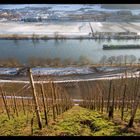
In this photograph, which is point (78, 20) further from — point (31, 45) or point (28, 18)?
point (31, 45)

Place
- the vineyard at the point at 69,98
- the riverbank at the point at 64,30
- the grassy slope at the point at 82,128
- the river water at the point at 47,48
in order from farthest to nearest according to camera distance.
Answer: the vineyard at the point at 69,98 < the river water at the point at 47,48 < the riverbank at the point at 64,30 < the grassy slope at the point at 82,128

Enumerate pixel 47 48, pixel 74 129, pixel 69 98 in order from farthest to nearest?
1. pixel 69 98
2. pixel 47 48
3. pixel 74 129

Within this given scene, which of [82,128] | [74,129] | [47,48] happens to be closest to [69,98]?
[47,48]

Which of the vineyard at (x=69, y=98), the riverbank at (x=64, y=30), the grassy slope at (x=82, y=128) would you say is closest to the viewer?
the grassy slope at (x=82, y=128)

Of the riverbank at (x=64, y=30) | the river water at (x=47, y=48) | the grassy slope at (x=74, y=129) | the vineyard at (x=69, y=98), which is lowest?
the vineyard at (x=69, y=98)

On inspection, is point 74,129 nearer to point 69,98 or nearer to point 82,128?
point 82,128

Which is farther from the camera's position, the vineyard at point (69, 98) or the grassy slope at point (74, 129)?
the vineyard at point (69, 98)

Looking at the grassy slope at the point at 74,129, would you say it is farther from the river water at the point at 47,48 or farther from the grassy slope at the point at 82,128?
the river water at the point at 47,48

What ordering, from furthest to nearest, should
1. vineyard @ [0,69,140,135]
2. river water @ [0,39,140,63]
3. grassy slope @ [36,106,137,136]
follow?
vineyard @ [0,69,140,135] < river water @ [0,39,140,63] < grassy slope @ [36,106,137,136]

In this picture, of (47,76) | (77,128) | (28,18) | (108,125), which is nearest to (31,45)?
(28,18)

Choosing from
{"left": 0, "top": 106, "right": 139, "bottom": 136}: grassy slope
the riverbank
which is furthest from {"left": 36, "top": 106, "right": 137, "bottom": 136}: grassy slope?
the riverbank

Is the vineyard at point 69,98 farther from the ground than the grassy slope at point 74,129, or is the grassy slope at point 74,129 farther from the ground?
the grassy slope at point 74,129

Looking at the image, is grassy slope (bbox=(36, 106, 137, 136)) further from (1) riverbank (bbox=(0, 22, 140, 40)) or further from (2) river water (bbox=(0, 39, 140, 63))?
(1) riverbank (bbox=(0, 22, 140, 40))

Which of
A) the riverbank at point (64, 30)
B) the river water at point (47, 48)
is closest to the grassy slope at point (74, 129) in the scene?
the river water at point (47, 48)
